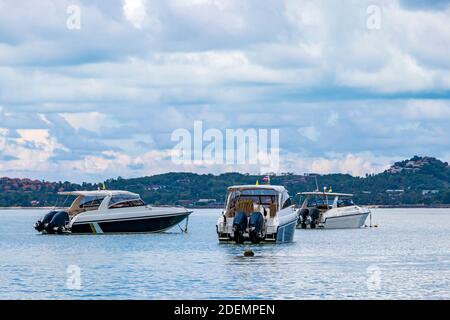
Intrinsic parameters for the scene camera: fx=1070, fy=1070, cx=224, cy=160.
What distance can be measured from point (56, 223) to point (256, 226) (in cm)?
2697

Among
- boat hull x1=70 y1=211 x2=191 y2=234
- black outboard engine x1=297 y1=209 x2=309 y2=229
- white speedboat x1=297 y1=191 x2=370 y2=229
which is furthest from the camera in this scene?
white speedboat x1=297 y1=191 x2=370 y2=229

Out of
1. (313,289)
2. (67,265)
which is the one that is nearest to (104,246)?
(67,265)

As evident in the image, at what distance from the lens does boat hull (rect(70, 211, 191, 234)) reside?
92650mm

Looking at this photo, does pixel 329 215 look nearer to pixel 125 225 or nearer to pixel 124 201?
pixel 125 225

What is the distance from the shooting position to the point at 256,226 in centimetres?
7262

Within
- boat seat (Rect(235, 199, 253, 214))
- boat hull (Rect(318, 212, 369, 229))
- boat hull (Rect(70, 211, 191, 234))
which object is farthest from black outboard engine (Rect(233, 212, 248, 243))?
boat hull (Rect(318, 212, 369, 229))

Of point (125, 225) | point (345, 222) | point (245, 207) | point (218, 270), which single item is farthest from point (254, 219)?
point (345, 222)

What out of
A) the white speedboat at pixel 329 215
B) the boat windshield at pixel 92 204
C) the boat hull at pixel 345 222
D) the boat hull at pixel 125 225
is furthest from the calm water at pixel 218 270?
the boat hull at pixel 345 222

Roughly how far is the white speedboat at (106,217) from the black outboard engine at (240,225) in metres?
22.4

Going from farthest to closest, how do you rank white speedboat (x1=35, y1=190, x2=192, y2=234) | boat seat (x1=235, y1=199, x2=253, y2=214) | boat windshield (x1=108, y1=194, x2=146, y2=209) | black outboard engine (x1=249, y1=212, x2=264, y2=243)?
boat windshield (x1=108, y1=194, x2=146, y2=209) → white speedboat (x1=35, y1=190, x2=192, y2=234) → boat seat (x1=235, y1=199, x2=253, y2=214) → black outboard engine (x1=249, y1=212, x2=264, y2=243)

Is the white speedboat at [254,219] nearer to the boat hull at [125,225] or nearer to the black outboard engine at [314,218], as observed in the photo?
the boat hull at [125,225]

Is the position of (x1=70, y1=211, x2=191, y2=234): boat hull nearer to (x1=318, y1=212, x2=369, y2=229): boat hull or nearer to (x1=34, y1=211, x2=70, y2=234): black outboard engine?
(x1=34, y1=211, x2=70, y2=234): black outboard engine
